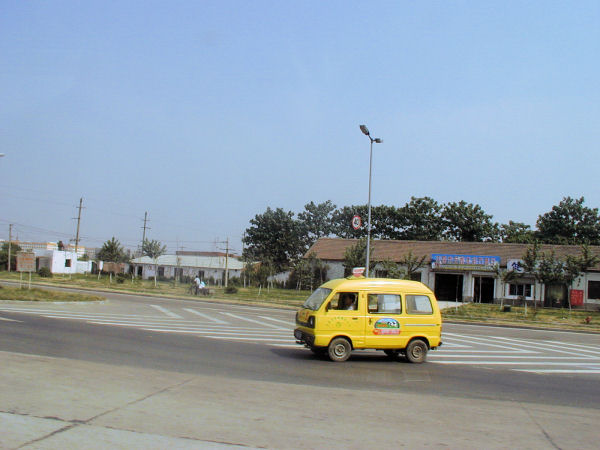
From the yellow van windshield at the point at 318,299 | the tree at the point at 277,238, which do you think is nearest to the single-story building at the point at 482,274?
the tree at the point at 277,238

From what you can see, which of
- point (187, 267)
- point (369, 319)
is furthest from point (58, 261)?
point (369, 319)

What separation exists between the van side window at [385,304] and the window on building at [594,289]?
1558 inches

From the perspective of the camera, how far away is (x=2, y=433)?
5758 millimetres

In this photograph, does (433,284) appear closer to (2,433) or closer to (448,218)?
(448,218)

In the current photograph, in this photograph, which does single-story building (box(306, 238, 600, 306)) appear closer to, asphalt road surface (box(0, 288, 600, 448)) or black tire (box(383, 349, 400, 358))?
asphalt road surface (box(0, 288, 600, 448))

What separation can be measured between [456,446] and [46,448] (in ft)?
14.3

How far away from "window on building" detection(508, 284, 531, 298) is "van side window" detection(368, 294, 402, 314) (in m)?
38.4

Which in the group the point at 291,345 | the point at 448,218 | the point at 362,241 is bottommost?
the point at 291,345

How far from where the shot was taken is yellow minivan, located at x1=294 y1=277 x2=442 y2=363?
520 inches

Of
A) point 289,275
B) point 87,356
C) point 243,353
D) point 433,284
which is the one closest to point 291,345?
point 243,353

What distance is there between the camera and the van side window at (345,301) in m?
13.4

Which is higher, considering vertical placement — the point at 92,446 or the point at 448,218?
the point at 448,218

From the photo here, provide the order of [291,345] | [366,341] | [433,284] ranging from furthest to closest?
[433,284] → [291,345] → [366,341]

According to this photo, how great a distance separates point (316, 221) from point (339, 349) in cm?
6572
